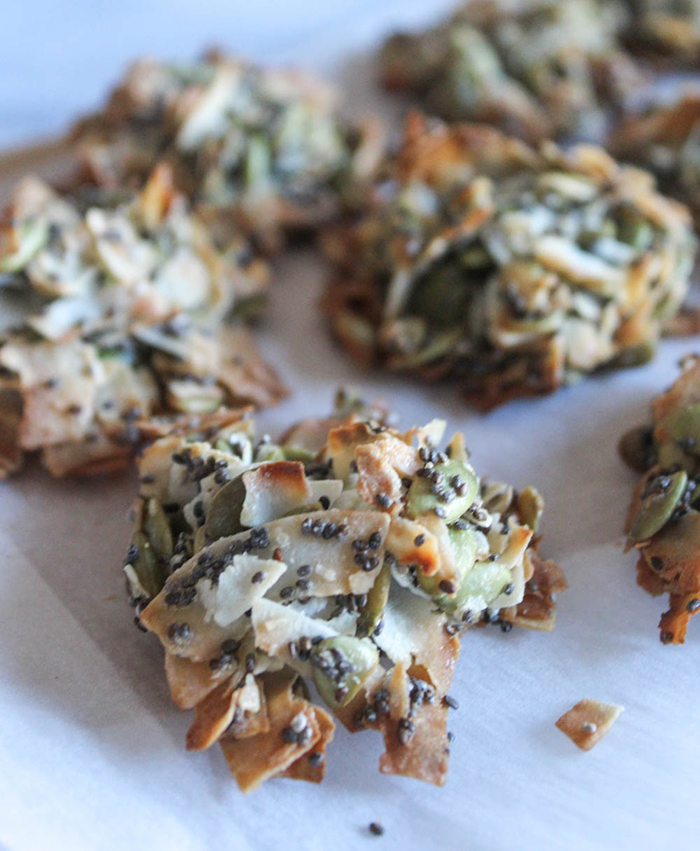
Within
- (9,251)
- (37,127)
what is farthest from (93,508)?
(37,127)

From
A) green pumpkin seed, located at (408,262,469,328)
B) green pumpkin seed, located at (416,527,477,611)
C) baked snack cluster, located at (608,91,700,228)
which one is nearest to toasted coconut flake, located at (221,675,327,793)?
green pumpkin seed, located at (416,527,477,611)

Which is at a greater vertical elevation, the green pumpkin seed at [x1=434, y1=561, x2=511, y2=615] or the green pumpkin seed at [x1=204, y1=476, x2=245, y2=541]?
the green pumpkin seed at [x1=204, y1=476, x2=245, y2=541]

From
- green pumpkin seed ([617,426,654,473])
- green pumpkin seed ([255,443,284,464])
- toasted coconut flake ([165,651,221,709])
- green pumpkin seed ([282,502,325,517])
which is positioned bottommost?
green pumpkin seed ([617,426,654,473])

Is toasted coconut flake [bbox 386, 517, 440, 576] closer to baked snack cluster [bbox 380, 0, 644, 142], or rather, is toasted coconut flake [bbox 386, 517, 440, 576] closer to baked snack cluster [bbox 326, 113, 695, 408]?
baked snack cluster [bbox 326, 113, 695, 408]

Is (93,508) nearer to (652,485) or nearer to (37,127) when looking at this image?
(652,485)

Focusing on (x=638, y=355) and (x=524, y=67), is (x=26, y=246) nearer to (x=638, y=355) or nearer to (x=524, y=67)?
(x=638, y=355)

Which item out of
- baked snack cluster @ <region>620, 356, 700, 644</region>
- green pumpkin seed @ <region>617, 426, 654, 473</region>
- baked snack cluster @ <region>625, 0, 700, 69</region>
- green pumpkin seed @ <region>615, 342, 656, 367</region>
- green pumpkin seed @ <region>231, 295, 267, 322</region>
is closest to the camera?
baked snack cluster @ <region>620, 356, 700, 644</region>

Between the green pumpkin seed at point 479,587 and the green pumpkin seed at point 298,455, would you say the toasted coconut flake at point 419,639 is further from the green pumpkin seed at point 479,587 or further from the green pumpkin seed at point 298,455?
the green pumpkin seed at point 298,455
